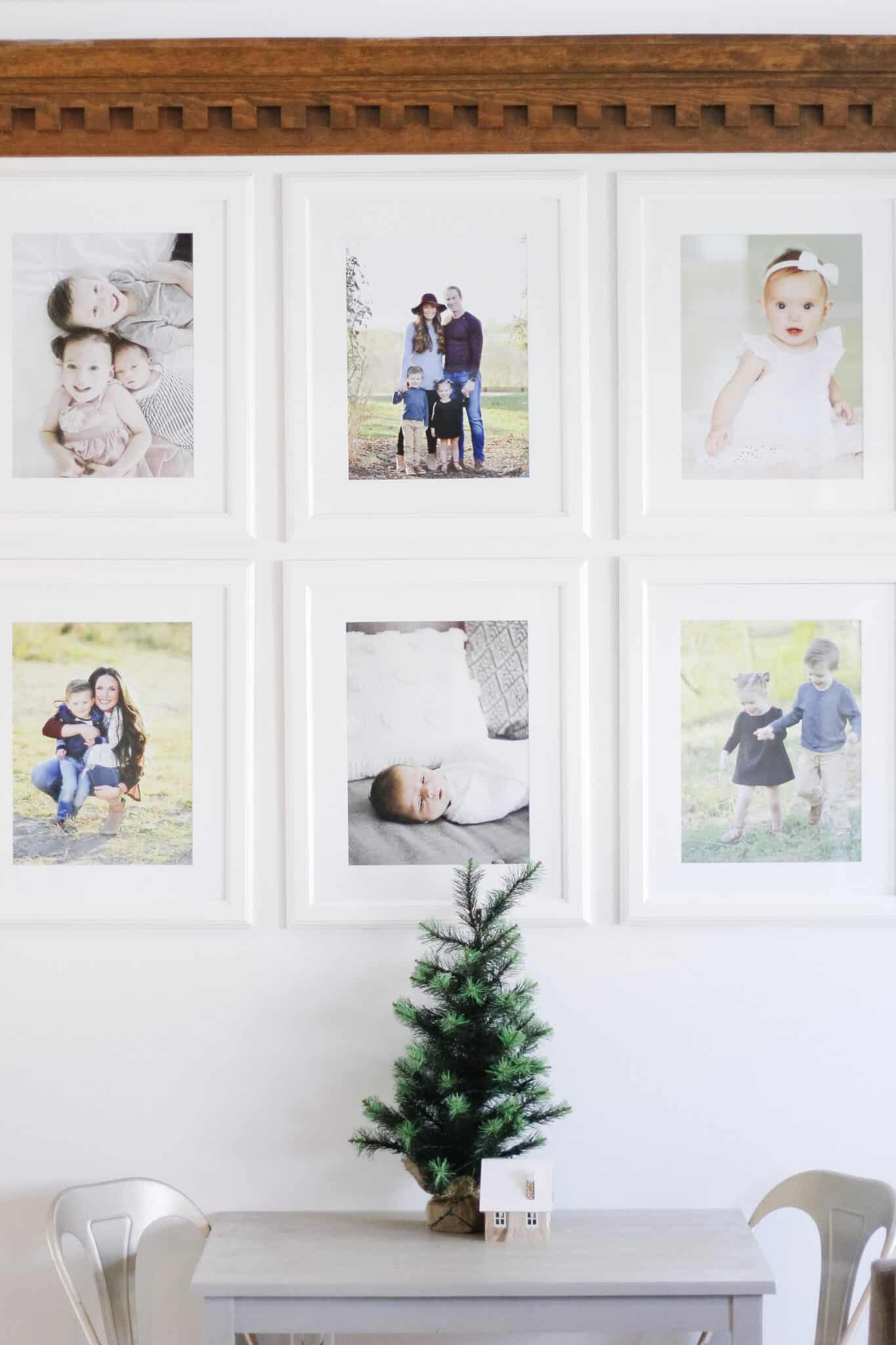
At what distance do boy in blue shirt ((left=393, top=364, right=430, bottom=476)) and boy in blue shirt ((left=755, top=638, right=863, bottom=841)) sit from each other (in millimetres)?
813

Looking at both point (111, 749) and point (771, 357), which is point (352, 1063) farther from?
point (771, 357)

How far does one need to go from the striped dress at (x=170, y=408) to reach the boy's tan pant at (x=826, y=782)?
4.26 feet

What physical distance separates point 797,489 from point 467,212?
81cm

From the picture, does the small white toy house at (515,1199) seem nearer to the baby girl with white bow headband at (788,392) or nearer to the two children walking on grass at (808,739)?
the two children walking on grass at (808,739)

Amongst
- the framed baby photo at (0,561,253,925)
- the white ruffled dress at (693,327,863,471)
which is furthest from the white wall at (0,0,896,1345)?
the white ruffled dress at (693,327,863,471)

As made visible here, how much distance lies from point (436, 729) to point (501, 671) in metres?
0.16

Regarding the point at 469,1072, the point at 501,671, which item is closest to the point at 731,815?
the point at 501,671

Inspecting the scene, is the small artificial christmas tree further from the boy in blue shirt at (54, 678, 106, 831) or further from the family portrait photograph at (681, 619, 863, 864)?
the boy in blue shirt at (54, 678, 106, 831)

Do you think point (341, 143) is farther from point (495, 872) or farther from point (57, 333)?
point (495, 872)

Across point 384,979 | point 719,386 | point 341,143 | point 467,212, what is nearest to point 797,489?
point 719,386

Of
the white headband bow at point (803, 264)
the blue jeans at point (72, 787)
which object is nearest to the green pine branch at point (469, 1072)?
the blue jeans at point (72, 787)

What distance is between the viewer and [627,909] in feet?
6.68

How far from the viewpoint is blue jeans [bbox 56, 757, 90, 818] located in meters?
2.05

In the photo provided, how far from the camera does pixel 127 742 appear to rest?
2051 millimetres
